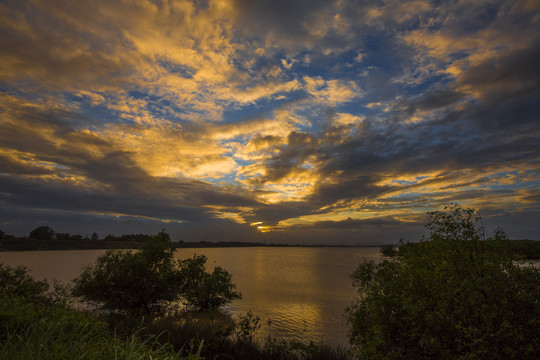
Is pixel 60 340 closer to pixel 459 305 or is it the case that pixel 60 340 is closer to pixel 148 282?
pixel 459 305

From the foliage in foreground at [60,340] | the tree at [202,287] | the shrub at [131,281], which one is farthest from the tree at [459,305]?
the shrub at [131,281]

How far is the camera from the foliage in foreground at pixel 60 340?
588 cm

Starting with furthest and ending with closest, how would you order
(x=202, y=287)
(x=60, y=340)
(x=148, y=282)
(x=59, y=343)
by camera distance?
(x=202, y=287), (x=148, y=282), (x=60, y=340), (x=59, y=343)

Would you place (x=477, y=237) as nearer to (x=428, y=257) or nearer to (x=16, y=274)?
(x=428, y=257)

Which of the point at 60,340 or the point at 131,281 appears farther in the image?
the point at 131,281

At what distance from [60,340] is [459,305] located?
13903mm

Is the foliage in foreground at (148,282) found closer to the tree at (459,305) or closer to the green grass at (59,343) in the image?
the green grass at (59,343)

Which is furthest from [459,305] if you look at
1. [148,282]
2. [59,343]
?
[148,282]

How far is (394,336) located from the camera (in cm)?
1270

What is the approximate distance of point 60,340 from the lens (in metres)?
7.20

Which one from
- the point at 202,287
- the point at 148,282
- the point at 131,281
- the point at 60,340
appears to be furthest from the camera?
the point at 202,287

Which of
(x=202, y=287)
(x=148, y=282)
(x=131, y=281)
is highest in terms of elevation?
(x=131, y=281)

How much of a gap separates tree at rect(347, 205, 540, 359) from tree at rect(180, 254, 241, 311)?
22.0 m

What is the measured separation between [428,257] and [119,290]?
1139 inches
